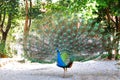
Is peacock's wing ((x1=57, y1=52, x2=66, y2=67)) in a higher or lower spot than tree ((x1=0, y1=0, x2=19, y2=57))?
lower

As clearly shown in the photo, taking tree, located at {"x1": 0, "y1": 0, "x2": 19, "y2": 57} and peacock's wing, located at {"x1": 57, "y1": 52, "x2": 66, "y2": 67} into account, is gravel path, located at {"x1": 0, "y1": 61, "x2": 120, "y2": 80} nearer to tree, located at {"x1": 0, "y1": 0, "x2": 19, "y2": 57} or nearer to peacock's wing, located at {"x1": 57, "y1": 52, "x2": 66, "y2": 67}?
peacock's wing, located at {"x1": 57, "y1": 52, "x2": 66, "y2": 67}

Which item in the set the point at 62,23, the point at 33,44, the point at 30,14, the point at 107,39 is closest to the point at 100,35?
the point at 107,39

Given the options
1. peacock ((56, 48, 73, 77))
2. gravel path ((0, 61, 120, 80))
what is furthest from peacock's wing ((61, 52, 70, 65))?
gravel path ((0, 61, 120, 80))

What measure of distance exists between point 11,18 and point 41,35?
41.8ft

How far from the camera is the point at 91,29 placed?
10250mm

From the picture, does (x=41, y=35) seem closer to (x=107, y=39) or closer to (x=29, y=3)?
(x=107, y=39)

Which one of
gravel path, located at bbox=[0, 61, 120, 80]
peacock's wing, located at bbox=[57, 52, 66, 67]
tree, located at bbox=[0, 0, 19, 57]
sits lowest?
gravel path, located at bbox=[0, 61, 120, 80]

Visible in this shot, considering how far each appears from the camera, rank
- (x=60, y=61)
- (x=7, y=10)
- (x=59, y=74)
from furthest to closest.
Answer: (x=7, y=10) → (x=59, y=74) → (x=60, y=61)

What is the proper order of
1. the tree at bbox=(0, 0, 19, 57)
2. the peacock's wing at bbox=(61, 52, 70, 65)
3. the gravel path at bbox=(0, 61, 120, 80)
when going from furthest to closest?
the tree at bbox=(0, 0, 19, 57) < the peacock's wing at bbox=(61, 52, 70, 65) < the gravel path at bbox=(0, 61, 120, 80)

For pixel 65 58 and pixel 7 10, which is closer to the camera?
pixel 65 58

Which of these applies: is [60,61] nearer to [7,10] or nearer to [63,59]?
[63,59]

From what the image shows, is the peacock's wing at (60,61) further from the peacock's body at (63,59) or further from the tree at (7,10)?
the tree at (7,10)

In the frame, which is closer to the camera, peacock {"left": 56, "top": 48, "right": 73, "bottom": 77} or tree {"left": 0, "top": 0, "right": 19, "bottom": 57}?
peacock {"left": 56, "top": 48, "right": 73, "bottom": 77}

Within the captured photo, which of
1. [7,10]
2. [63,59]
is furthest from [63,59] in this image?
[7,10]
